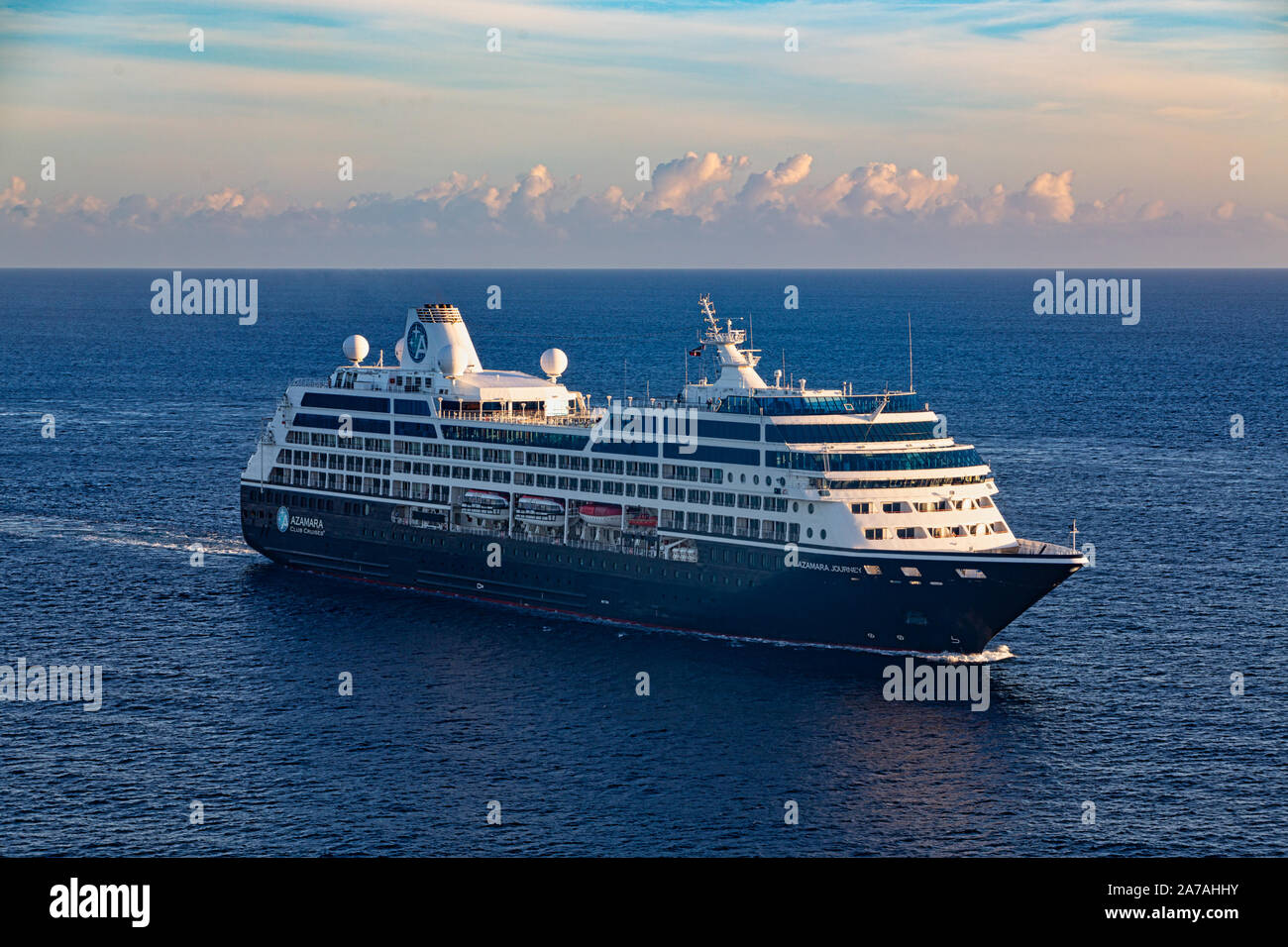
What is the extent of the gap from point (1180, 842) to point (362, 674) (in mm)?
35700

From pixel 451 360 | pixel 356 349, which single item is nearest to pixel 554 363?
pixel 451 360

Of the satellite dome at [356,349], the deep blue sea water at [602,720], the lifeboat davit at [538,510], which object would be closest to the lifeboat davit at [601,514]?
the lifeboat davit at [538,510]

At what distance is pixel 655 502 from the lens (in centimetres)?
7662

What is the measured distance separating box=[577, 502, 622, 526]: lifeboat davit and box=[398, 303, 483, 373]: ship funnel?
47.7 feet

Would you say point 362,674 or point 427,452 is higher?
point 427,452

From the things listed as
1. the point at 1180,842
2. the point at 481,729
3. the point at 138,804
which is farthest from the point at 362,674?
the point at 1180,842

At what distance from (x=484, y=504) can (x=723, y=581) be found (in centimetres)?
1746

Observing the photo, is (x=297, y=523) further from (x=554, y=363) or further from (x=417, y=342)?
(x=554, y=363)

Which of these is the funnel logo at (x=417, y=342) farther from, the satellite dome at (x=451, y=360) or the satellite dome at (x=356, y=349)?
the satellite dome at (x=356, y=349)

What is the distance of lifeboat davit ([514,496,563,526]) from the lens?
81312 mm

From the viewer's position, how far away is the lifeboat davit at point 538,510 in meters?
81.3

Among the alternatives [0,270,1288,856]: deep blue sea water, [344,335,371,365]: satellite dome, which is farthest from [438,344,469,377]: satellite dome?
[0,270,1288,856]: deep blue sea water

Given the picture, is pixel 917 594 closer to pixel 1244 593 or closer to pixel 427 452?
pixel 1244 593
